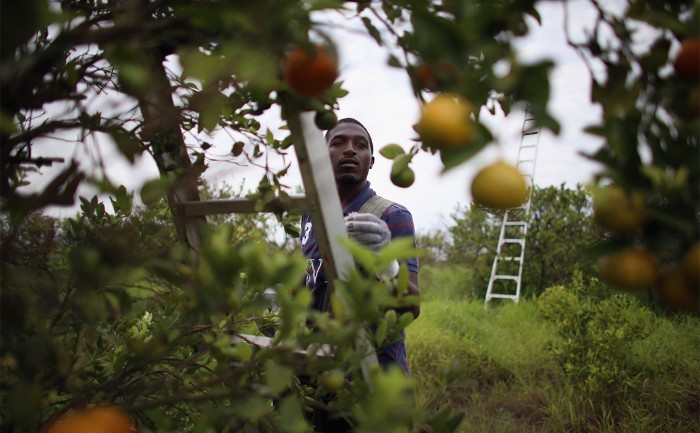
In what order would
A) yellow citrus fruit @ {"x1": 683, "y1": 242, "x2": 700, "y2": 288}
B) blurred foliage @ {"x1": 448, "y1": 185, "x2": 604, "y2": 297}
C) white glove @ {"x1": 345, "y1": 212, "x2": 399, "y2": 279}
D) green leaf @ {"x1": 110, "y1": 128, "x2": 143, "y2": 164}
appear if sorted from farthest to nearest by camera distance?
blurred foliage @ {"x1": 448, "y1": 185, "x2": 604, "y2": 297}
white glove @ {"x1": 345, "y1": 212, "x2": 399, "y2": 279}
green leaf @ {"x1": 110, "y1": 128, "x2": 143, "y2": 164}
yellow citrus fruit @ {"x1": 683, "y1": 242, "x2": 700, "y2": 288}

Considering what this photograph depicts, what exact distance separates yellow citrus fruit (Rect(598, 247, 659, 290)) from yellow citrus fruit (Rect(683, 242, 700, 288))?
43 millimetres

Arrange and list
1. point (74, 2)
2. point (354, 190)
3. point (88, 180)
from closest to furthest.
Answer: point (88, 180) < point (74, 2) < point (354, 190)

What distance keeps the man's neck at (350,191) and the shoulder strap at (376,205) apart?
0.31 ft

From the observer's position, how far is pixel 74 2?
127cm

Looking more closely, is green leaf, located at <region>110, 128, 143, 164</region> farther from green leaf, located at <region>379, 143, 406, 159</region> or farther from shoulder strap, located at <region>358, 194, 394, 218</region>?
shoulder strap, located at <region>358, 194, 394, 218</region>

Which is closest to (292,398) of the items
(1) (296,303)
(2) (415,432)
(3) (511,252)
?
(1) (296,303)

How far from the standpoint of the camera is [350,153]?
7.06 ft

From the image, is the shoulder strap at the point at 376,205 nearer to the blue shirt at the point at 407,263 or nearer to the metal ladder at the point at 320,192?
the blue shirt at the point at 407,263

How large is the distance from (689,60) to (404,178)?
0.47 metres

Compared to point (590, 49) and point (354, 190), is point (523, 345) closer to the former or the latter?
A: point (354, 190)

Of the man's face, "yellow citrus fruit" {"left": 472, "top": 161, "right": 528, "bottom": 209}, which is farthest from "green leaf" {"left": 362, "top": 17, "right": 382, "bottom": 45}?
the man's face

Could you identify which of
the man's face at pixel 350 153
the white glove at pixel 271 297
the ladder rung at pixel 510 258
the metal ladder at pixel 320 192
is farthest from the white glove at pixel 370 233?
the ladder rung at pixel 510 258

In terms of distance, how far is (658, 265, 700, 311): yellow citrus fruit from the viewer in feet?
2.35

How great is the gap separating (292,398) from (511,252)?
5.57m
